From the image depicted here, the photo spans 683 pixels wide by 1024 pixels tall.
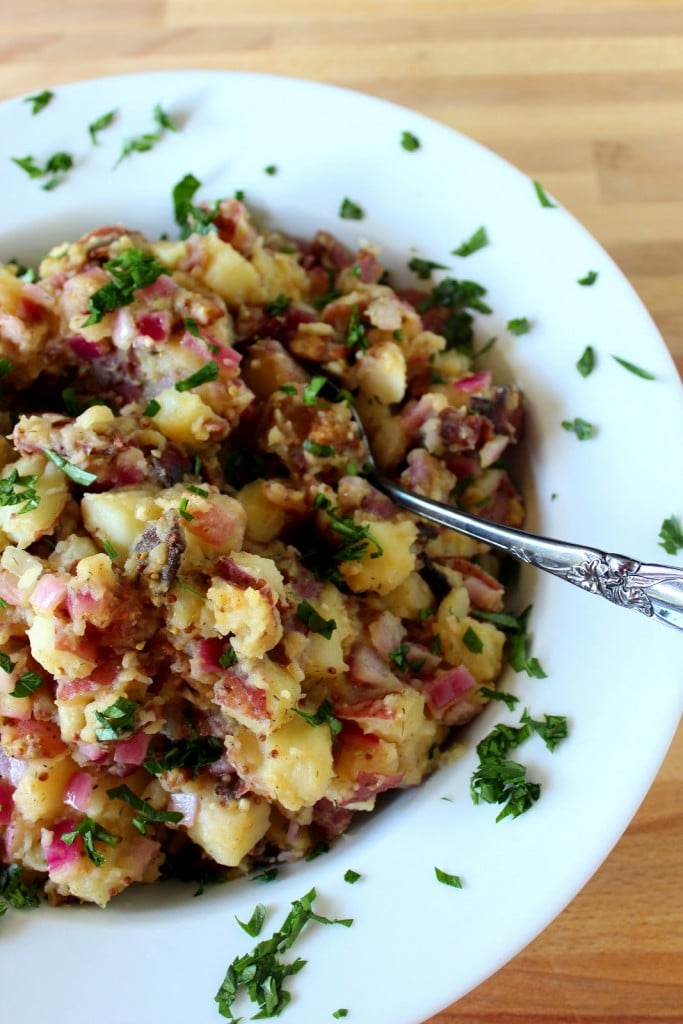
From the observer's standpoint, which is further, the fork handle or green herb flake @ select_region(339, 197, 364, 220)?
green herb flake @ select_region(339, 197, 364, 220)

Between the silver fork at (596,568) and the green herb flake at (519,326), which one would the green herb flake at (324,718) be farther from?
the green herb flake at (519,326)

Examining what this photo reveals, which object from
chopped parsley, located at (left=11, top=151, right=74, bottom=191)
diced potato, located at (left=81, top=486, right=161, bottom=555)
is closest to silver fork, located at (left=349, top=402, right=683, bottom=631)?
diced potato, located at (left=81, top=486, right=161, bottom=555)

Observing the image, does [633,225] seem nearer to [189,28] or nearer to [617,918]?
[189,28]

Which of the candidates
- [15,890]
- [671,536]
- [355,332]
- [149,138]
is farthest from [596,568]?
[149,138]

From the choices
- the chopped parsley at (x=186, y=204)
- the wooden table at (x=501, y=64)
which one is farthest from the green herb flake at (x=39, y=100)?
the wooden table at (x=501, y=64)

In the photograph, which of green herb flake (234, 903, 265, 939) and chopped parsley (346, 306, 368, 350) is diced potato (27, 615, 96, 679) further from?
chopped parsley (346, 306, 368, 350)
